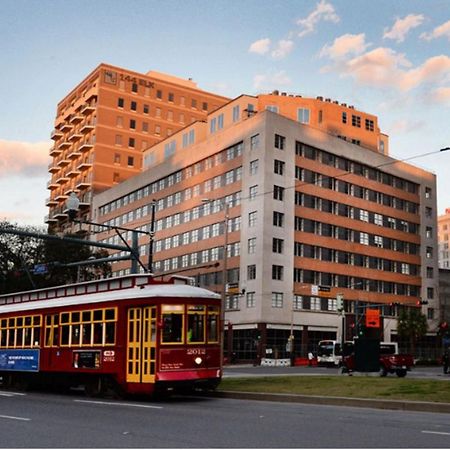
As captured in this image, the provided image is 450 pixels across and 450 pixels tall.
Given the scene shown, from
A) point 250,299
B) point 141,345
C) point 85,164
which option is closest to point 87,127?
point 85,164

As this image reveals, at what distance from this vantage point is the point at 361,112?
87.7 m

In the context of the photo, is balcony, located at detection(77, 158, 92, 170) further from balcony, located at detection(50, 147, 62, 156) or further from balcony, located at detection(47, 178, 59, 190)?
balcony, located at detection(50, 147, 62, 156)

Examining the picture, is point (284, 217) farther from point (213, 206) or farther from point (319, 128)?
point (319, 128)

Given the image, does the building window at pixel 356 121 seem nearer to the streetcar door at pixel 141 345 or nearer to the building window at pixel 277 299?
Result: the building window at pixel 277 299

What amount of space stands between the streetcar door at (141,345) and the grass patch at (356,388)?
3.83m

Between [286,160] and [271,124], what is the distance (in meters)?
4.07

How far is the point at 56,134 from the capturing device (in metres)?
116

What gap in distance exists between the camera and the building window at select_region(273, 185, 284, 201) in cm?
6950

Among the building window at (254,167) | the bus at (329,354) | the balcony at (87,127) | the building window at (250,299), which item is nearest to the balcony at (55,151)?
the balcony at (87,127)

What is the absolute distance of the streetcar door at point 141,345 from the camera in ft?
62.7

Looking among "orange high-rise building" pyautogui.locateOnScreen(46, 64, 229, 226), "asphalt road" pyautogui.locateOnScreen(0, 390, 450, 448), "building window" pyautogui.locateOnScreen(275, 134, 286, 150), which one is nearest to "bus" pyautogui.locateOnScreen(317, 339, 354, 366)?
"building window" pyautogui.locateOnScreen(275, 134, 286, 150)

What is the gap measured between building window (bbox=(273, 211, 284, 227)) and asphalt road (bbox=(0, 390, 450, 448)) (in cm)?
5267

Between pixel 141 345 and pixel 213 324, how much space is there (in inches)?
92.2

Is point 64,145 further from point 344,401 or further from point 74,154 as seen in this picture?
point 344,401
